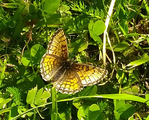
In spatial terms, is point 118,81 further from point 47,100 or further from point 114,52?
point 47,100

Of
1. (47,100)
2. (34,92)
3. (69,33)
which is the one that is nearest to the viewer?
(34,92)

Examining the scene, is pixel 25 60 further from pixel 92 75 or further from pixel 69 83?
pixel 92 75

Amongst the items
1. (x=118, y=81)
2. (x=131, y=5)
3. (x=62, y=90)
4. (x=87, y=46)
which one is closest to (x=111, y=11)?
(x=131, y=5)

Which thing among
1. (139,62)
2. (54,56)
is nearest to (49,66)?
(54,56)

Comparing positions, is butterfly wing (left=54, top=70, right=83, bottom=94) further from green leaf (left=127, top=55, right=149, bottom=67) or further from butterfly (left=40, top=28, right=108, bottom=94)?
green leaf (left=127, top=55, right=149, bottom=67)

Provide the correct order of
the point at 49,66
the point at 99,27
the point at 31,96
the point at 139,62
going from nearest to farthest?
1. the point at 31,96
2. the point at 49,66
3. the point at 99,27
4. the point at 139,62

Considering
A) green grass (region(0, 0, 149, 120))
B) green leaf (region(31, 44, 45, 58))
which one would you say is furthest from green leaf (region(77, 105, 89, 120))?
green leaf (region(31, 44, 45, 58))

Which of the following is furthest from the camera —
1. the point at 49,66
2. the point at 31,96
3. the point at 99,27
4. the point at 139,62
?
the point at 139,62

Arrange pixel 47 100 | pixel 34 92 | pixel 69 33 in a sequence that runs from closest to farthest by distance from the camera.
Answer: pixel 34 92 < pixel 47 100 < pixel 69 33
